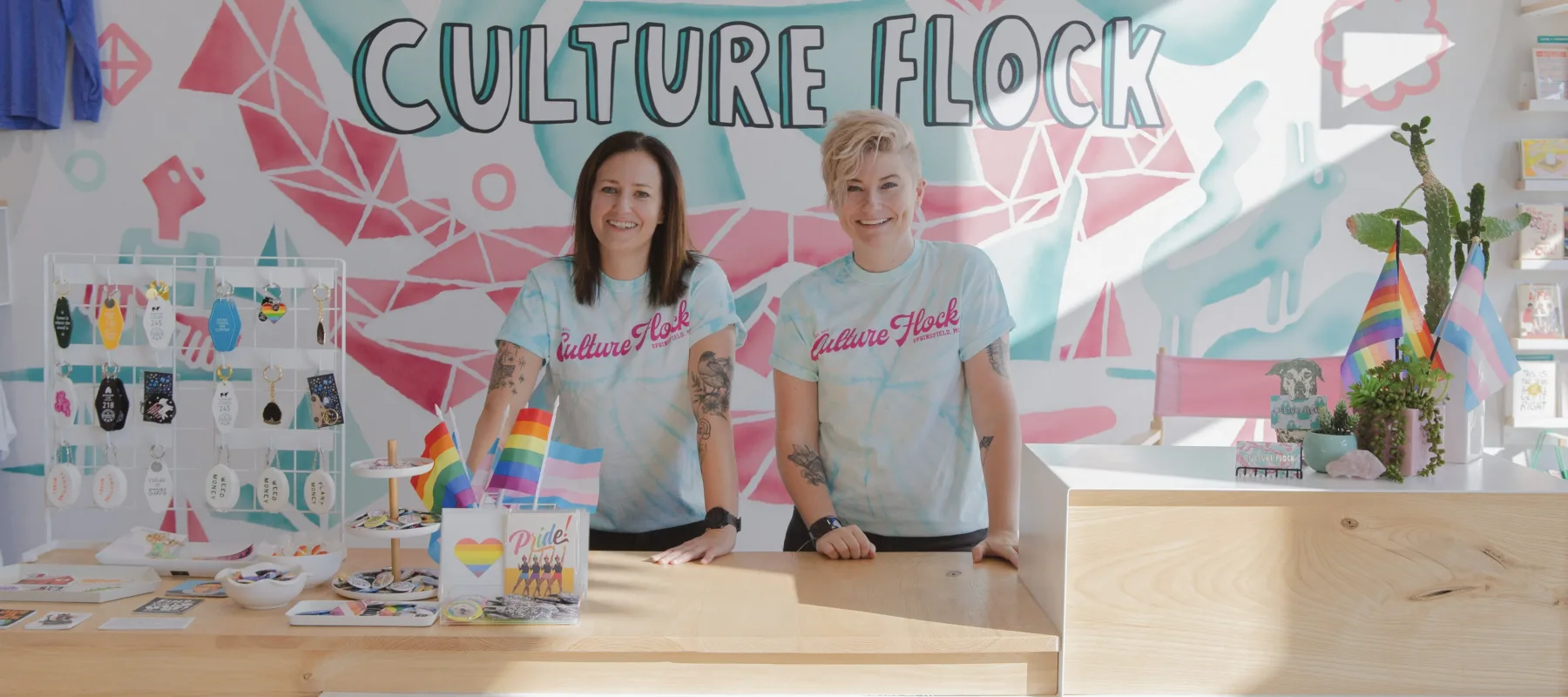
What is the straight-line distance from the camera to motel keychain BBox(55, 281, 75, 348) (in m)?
2.37

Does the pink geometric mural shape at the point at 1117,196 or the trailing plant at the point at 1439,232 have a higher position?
the pink geometric mural shape at the point at 1117,196

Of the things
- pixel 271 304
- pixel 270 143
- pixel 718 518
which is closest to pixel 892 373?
pixel 718 518

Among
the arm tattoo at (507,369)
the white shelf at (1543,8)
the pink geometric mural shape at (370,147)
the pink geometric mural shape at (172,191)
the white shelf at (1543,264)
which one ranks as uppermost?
the white shelf at (1543,8)

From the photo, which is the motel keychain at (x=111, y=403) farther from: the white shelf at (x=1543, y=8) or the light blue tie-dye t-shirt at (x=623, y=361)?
the white shelf at (x=1543, y=8)

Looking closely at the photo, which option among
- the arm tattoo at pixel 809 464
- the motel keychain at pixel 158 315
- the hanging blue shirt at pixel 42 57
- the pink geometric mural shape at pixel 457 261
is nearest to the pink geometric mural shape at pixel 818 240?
the pink geometric mural shape at pixel 457 261

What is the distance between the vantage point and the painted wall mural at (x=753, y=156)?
12.5 ft

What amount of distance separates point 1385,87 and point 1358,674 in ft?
9.32

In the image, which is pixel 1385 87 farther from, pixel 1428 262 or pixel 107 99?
pixel 107 99

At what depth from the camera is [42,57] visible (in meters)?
3.69

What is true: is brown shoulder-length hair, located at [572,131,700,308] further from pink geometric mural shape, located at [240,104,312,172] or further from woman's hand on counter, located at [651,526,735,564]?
pink geometric mural shape, located at [240,104,312,172]

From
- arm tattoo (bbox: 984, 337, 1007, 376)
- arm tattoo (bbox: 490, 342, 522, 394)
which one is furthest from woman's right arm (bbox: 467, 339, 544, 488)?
arm tattoo (bbox: 984, 337, 1007, 376)

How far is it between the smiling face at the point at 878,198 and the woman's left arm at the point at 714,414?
38cm

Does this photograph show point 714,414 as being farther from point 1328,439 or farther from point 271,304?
point 1328,439

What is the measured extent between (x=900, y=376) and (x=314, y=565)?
120cm
